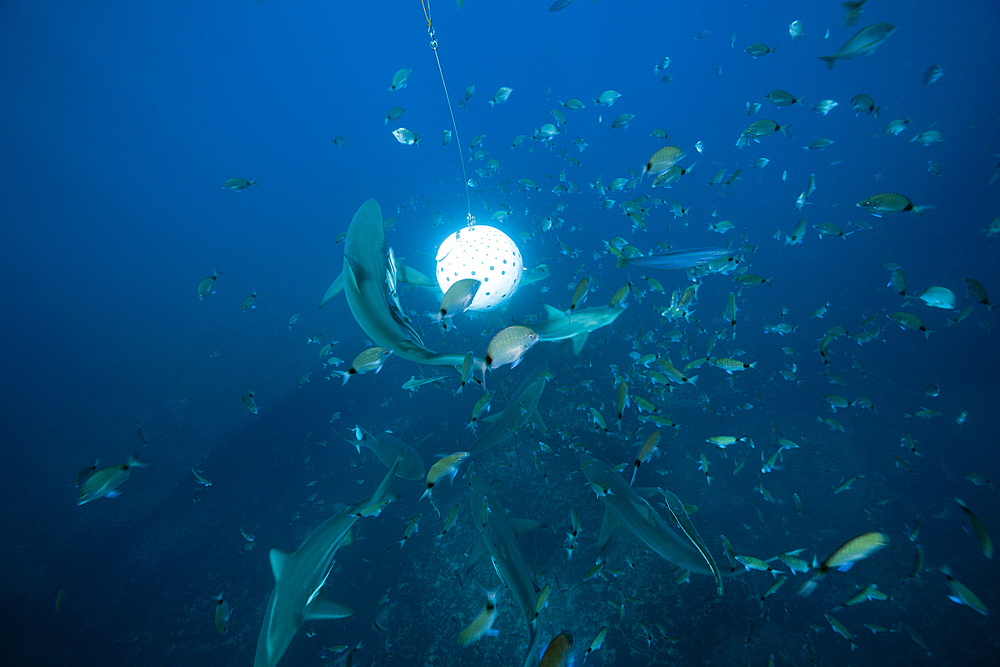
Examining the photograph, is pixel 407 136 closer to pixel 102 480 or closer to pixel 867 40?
pixel 102 480

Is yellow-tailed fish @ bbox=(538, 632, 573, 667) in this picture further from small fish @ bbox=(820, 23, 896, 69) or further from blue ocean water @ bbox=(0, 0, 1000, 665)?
small fish @ bbox=(820, 23, 896, 69)

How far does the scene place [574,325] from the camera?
2844mm

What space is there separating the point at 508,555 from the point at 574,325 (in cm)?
218

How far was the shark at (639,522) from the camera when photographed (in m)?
2.69

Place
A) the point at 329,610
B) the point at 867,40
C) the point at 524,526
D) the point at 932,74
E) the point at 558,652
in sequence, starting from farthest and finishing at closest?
1. the point at 932,74
2. the point at 867,40
3. the point at 524,526
4. the point at 329,610
5. the point at 558,652

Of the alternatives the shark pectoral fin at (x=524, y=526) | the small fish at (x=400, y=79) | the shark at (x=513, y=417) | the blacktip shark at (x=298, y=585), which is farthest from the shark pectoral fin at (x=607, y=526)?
the small fish at (x=400, y=79)

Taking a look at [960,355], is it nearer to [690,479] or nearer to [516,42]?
[690,479]

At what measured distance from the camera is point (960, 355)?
9.62m

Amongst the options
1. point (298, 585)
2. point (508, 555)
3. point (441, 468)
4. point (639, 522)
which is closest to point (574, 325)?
point (441, 468)

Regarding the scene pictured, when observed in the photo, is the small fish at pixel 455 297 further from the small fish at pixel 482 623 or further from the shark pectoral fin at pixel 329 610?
the shark pectoral fin at pixel 329 610

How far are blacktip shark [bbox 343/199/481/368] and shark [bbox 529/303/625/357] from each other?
0.84 meters

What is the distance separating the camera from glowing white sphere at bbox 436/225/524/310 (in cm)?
383

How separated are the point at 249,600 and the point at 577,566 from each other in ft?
18.1

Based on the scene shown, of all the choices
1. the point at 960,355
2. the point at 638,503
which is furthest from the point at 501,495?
the point at 960,355
